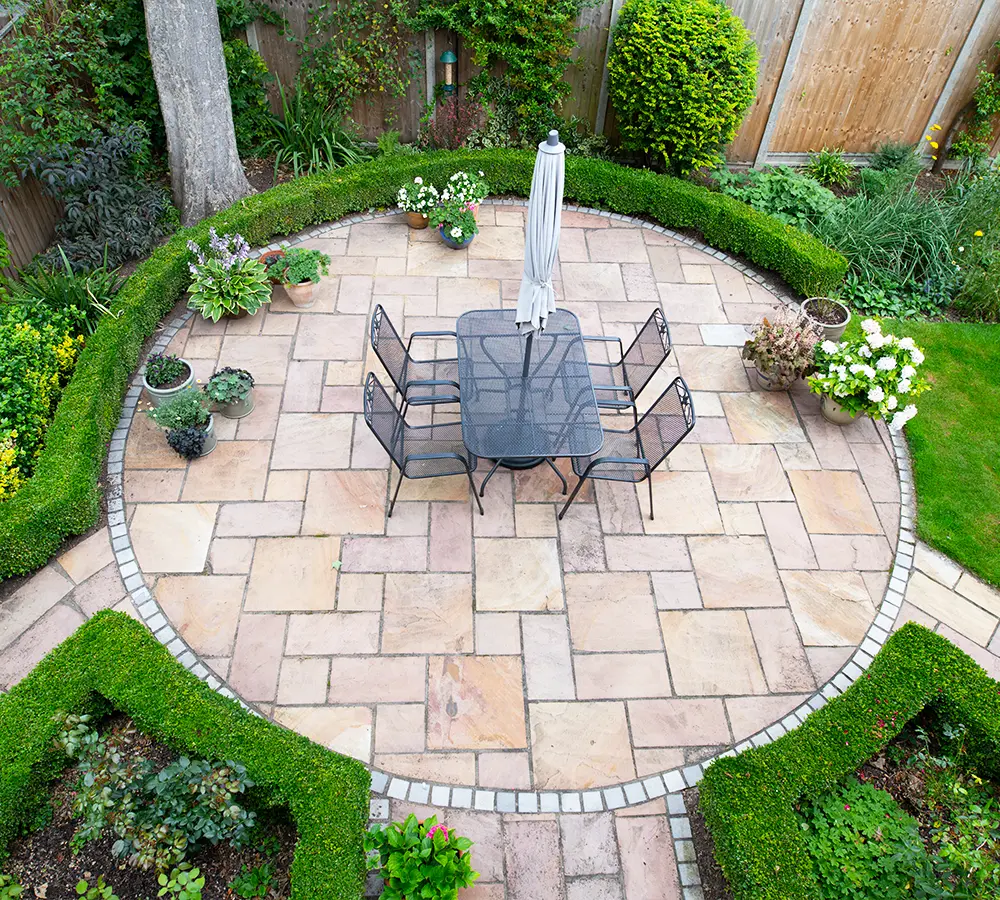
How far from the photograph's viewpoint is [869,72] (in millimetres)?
8141

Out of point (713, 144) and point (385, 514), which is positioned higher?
point (713, 144)

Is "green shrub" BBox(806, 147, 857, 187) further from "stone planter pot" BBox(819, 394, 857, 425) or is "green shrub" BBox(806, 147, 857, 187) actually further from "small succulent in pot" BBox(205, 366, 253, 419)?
"small succulent in pot" BBox(205, 366, 253, 419)

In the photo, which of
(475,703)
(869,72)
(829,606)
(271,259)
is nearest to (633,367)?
(829,606)

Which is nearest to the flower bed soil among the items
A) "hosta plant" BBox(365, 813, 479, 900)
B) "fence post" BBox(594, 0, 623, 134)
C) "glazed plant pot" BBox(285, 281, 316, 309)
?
"hosta plant" BBox(365, 813, 479, 900)

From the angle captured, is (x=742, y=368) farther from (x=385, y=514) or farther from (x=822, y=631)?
(x=385, y=514)

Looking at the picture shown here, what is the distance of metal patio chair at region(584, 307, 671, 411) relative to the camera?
216 inches

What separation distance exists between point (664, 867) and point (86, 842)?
9.35ft

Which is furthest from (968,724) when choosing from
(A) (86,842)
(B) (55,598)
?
(B) (55,598)

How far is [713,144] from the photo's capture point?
7.82m

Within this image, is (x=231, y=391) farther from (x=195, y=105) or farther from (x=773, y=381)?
(x=773, y=381)

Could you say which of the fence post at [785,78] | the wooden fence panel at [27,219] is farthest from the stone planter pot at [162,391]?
the fence post at [785,78]

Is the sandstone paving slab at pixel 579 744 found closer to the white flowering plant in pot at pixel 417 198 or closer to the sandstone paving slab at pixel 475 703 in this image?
the sandstone paving slab at pixel 475 703

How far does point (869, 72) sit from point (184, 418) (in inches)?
307

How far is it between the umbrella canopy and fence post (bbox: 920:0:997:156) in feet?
20.8
